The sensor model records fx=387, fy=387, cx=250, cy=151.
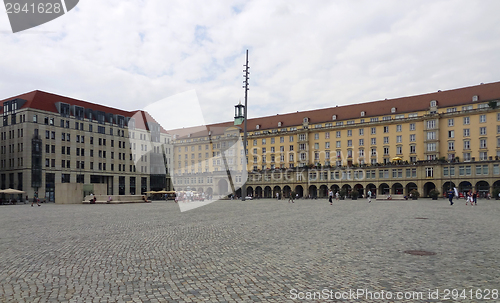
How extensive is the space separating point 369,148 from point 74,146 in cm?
7207

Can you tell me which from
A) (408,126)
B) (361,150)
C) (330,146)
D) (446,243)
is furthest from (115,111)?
(446,243)

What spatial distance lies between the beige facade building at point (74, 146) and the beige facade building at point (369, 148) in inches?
857

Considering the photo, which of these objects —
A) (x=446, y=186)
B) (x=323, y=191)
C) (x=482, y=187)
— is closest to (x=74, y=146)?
(x=323, y=191)

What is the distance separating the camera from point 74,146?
89812 millimetres

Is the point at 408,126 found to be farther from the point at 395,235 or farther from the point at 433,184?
the point at 395,235

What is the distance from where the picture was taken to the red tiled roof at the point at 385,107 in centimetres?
8794

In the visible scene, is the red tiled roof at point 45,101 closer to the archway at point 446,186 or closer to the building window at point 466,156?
the archway at point 446,186

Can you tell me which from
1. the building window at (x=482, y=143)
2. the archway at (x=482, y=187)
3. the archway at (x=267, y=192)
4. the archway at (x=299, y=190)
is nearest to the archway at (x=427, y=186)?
the archway at (x=482, y=187)

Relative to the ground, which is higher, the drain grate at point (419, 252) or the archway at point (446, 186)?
the drain grate at point (419, 252)

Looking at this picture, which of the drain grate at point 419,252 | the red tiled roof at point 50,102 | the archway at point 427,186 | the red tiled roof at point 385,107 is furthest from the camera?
the red tiled roof at point 385,107

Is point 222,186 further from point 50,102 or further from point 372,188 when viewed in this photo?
point 50,102

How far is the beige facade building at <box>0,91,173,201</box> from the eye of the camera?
80.9 meters

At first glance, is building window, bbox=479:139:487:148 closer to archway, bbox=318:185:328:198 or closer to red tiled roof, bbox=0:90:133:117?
archway, bbox=318:185:328:198

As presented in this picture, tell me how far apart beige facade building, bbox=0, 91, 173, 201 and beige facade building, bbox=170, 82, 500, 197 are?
71.4 feet
